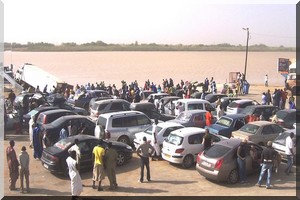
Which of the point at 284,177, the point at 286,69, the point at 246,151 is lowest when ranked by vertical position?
the point at 284,177

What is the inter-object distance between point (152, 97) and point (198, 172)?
1347 cm

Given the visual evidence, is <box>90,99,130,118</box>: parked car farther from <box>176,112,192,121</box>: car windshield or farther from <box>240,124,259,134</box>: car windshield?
<box>240,124,259,134</box>: car windshield

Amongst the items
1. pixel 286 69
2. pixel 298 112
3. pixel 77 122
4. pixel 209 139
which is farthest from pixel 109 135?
pixel 286 69

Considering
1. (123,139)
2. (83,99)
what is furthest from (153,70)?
(123,139)

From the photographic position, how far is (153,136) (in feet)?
50.3

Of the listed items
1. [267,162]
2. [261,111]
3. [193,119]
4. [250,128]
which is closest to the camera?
[267,162]

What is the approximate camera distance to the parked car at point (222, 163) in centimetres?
1252

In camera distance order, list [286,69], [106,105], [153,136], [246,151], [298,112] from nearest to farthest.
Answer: [246,151], [153,136], [298,112], [106,105], [286,69]

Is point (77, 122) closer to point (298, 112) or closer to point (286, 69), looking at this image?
point (298, 112)

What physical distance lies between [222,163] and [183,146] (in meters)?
2.08

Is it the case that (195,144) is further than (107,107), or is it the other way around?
(107,107)

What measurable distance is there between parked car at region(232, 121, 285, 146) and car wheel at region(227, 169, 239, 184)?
11.2 feet

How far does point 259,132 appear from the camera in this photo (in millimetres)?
16172

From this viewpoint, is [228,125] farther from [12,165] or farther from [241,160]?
[12,165]
